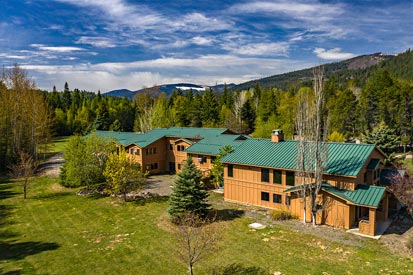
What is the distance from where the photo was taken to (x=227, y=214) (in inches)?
1063

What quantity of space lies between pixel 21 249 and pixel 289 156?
22066 mm

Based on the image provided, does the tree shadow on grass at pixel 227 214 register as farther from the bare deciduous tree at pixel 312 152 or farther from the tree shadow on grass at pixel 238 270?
the tree shadow on grass at pixel 238 270

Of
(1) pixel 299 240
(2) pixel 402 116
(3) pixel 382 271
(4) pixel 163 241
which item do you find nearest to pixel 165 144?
(4) pixel 163 241

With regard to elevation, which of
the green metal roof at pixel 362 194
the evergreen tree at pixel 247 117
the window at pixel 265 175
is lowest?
the green metal roof at pixel 362 194

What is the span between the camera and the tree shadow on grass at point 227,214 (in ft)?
85.3

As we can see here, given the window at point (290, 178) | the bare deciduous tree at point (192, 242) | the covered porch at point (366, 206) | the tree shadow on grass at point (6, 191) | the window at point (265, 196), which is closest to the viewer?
the bare deciduous tree at point (192, 242)

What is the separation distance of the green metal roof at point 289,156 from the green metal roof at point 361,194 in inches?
53.3

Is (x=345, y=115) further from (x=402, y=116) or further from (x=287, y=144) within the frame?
(x=287, y=144)

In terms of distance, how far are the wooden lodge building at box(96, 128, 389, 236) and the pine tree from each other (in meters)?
5.61

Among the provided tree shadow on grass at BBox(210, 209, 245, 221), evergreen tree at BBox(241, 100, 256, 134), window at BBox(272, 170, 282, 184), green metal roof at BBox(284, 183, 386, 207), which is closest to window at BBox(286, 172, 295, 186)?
window at BBox(272, 170, 282, 184)

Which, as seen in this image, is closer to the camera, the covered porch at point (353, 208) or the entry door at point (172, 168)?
the covered porch at point (353, 208)

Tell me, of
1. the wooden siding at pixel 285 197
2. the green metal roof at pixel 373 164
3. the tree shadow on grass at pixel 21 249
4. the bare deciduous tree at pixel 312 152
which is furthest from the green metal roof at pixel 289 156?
the tree shadow on grass at pixel 21 249

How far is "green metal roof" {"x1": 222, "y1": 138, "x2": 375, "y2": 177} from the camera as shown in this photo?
24.7m

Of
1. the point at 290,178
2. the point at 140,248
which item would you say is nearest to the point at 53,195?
the point at 140,248
